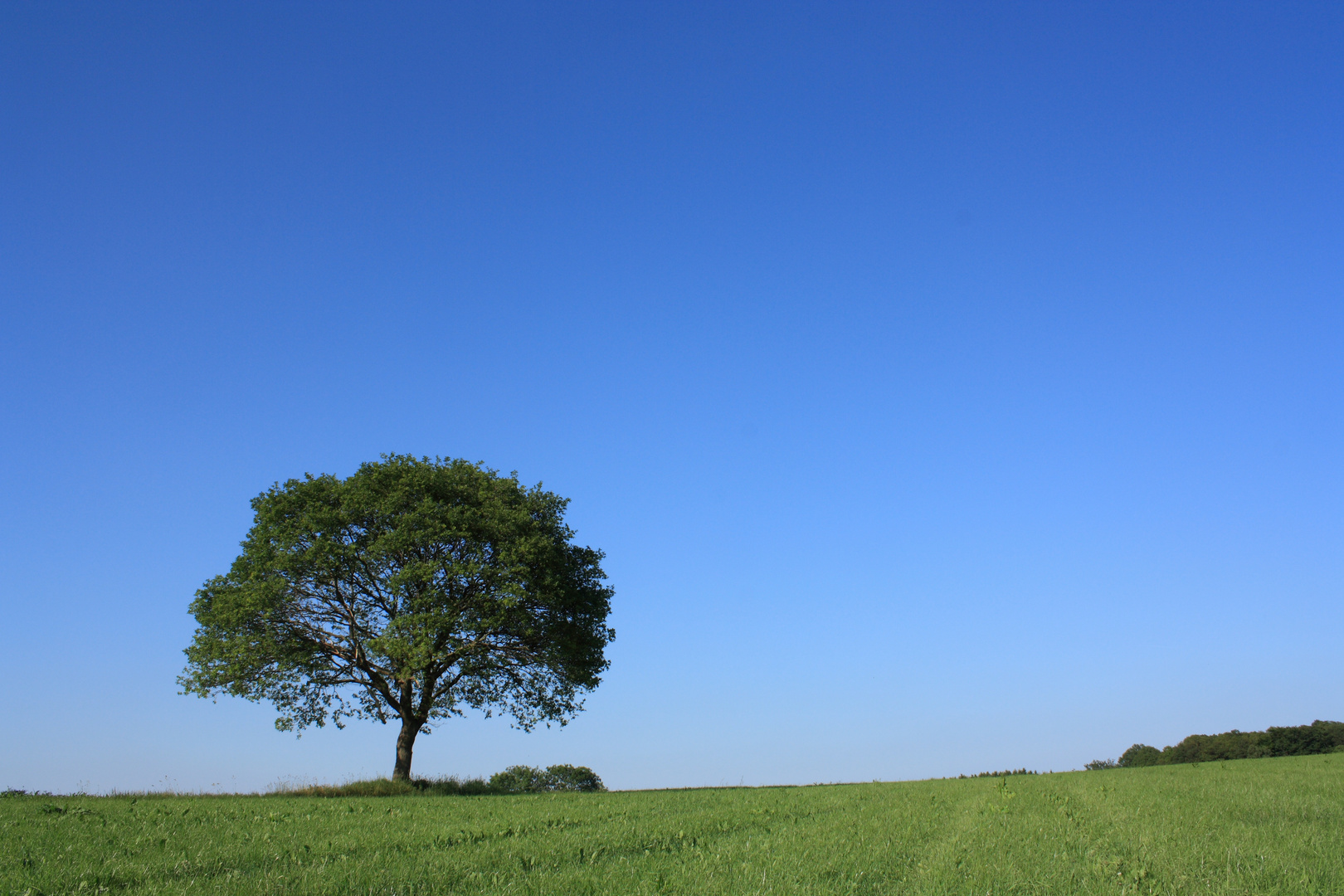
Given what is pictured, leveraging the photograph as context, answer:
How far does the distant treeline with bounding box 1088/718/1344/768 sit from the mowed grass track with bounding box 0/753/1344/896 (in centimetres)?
5366

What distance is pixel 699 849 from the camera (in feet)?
31.3

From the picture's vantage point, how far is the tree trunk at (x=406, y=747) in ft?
109

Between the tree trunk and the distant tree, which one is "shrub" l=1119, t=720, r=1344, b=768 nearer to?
the distant tree

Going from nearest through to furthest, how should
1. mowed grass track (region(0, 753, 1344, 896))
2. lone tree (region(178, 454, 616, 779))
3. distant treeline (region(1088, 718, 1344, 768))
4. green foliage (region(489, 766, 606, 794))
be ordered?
mowed grass track (region(0, 753, 1344, 896)), lone tree (region(178, 454, 616, 779)), distant treeline (region(1088, 718, 1344, 768)), green foliage (region(489, 766, 606, 794))

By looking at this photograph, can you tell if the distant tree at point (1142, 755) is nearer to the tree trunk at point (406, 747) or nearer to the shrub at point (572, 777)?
the shrub at point (572, 777)

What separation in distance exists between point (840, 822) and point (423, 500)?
82.0ft

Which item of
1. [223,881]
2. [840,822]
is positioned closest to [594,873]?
[223,881]

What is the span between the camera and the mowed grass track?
7.14 metres

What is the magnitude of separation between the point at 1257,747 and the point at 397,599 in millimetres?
70993

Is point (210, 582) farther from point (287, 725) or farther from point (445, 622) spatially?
point (445, 622)

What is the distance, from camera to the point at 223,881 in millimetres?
7203

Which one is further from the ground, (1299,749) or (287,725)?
Answer: (287,725)

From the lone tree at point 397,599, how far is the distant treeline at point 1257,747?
47.1 metres

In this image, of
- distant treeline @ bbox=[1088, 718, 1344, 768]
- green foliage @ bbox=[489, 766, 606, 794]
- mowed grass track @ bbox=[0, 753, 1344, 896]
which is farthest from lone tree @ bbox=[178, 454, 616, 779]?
distant treeline @ bbox=[1088, 718, 1344, 768]
